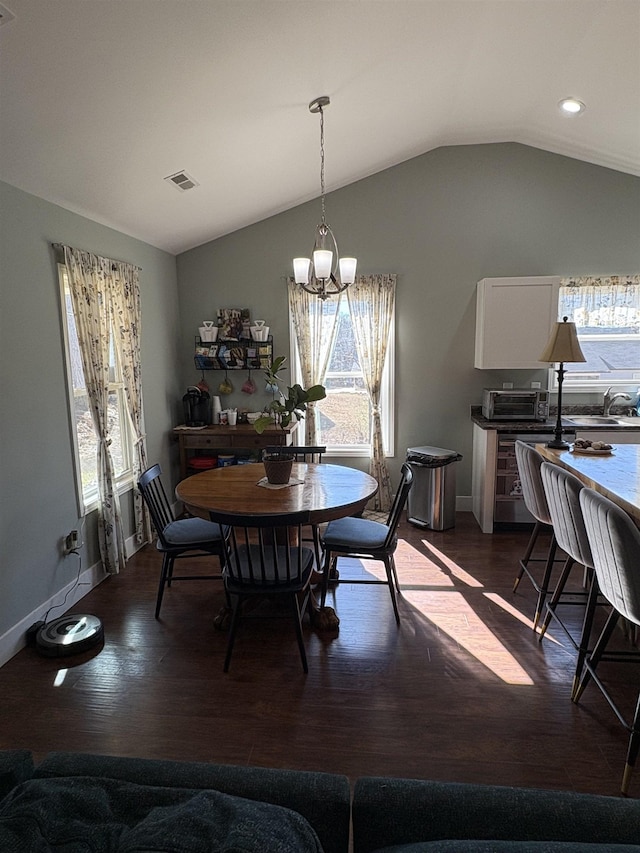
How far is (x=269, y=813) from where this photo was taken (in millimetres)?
840

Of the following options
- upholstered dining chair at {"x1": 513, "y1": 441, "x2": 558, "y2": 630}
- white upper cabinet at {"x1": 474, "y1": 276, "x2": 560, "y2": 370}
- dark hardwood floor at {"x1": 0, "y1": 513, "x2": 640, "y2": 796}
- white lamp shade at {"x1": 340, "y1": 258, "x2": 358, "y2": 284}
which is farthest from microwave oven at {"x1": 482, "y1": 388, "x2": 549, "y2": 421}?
white lamp shade at {"x1": 340, "y1": 258, "x2": 358, "y2": 284}

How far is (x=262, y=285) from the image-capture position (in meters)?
4.88

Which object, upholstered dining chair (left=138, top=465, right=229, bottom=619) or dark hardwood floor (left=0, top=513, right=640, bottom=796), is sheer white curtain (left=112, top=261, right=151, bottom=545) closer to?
upholstered dining chair (left=138, top=465, right=229, bottom=619)

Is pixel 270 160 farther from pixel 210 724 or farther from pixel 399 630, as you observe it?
pixel 210 724

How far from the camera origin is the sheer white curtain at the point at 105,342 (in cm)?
319

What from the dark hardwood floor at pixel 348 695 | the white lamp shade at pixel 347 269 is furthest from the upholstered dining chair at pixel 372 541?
the white lamp shade at pixel 347 269

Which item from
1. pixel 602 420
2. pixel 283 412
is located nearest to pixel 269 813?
pixel 283 412

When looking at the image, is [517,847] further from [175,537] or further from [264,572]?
Answer: [175,537]

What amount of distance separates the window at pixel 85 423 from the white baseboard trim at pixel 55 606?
17.3 inches

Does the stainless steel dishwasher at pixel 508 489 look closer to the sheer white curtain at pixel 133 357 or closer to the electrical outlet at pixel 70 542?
the sheer white curtain at pixel 133 357

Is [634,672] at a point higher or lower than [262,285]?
lower

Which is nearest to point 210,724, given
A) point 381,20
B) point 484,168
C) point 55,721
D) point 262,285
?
point 55,721

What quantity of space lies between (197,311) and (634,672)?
4366 millimetres

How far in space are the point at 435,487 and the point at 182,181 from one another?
305cm
